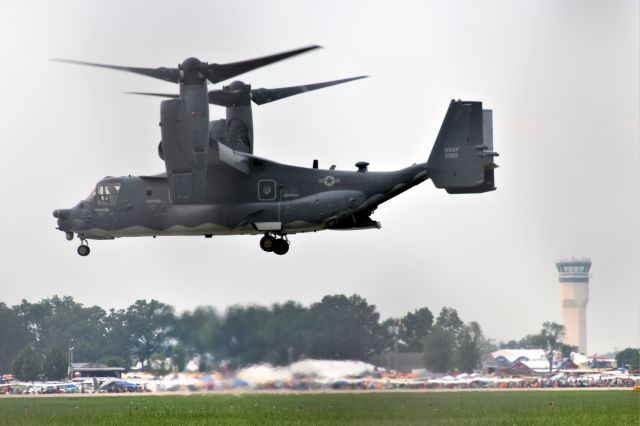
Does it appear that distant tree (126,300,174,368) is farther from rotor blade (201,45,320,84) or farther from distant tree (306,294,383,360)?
rotor blade (201,45,320,84)

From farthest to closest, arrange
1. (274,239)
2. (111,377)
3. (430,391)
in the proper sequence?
(111,377)
(430,391)
(274,239)

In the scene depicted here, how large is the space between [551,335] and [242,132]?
15.2 meters

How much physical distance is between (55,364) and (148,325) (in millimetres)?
8883

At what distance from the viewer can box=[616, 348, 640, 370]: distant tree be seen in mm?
61397

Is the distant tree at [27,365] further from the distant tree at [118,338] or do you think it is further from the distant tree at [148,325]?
the distant tree at [148,325]

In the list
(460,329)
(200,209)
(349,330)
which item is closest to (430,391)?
(460,329)

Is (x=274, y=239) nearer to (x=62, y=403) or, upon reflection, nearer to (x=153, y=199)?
(x=153, y=199)

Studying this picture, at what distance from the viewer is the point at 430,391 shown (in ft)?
161

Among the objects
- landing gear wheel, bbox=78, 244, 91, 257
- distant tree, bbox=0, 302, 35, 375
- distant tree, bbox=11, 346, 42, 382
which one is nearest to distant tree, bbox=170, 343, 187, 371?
landing gear wheel, bbox=78, 244, 91, 257

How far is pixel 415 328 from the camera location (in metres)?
42.5

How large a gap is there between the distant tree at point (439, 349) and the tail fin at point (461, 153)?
4848 mm

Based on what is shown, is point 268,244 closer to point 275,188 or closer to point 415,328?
point 275,188

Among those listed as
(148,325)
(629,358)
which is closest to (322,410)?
(148,325)

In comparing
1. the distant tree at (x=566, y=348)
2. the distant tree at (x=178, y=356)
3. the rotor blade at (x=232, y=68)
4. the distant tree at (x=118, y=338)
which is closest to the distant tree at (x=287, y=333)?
Result: the distant tree at (x=178, y=356)
